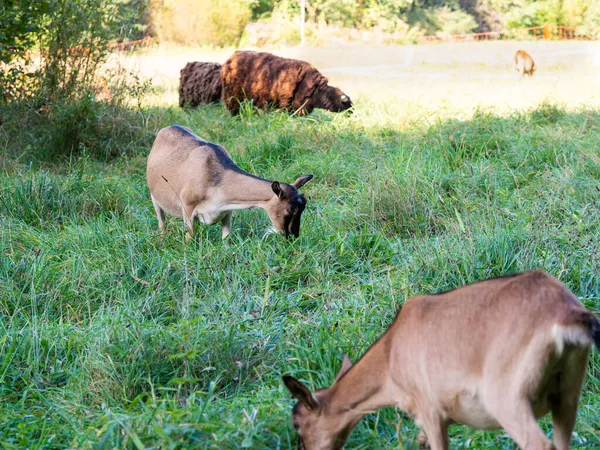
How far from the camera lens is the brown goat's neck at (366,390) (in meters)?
3.41

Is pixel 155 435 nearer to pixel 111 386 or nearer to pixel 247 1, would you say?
pixel 111 386

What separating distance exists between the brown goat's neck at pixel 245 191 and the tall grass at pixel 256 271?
33 cm

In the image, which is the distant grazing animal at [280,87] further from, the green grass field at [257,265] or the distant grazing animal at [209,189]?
the distant grazing animal at [209,189]

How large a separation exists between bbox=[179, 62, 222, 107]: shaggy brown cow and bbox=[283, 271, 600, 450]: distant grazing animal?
9.88m

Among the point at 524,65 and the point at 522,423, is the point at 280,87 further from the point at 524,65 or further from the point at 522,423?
the point at 522,423

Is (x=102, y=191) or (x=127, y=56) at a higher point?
(x=127, y=56)

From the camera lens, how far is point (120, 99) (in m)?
10.6

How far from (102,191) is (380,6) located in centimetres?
3524

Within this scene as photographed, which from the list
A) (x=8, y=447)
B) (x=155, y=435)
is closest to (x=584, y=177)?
(x=155, y=435)

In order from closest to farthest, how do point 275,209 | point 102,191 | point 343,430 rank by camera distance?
point 343,430, point 275,209, point 102,191

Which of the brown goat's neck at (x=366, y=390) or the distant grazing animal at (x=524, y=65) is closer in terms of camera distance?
the brown goat's neck at (x=366, y=390)

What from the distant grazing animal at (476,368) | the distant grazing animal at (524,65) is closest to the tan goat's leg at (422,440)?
the distant grazing animal at (476,368)

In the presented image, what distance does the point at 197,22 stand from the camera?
35000mm

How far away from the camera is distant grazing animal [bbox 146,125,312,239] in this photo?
21.8 ft
